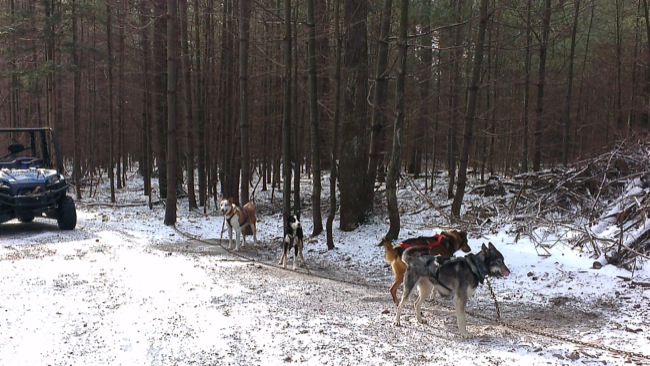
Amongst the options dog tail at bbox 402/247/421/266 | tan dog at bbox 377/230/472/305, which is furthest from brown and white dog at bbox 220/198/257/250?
dog tail at bbox 402/247/421/266

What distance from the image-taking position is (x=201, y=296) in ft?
23.9

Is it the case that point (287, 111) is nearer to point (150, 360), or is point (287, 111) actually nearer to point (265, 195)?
point (150, 360)

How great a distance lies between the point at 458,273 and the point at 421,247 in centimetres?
145

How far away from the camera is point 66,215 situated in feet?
44.0

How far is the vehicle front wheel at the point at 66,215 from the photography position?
13.4 metres

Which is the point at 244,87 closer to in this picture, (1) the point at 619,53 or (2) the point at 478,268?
(2) the point at 478,268

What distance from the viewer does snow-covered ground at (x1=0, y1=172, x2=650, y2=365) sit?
5.16m

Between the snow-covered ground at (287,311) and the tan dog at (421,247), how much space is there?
58 cm

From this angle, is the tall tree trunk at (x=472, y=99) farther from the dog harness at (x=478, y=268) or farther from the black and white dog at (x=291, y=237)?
the dog harness at (x=478, y=268)

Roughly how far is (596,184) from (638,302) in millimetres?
5097

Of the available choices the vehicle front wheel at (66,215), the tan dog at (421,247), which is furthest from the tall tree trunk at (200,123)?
the tan dog at (421,247)

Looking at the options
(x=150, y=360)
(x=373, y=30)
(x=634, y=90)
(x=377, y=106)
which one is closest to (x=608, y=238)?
(x=377, y=106)

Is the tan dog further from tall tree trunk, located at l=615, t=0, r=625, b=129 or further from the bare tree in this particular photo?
tall tree trunk, located at l=615, t=0, r=625, b=129

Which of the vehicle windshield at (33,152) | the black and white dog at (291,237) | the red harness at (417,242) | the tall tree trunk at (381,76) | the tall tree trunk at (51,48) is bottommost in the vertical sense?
the black and white dog at (291,237)
